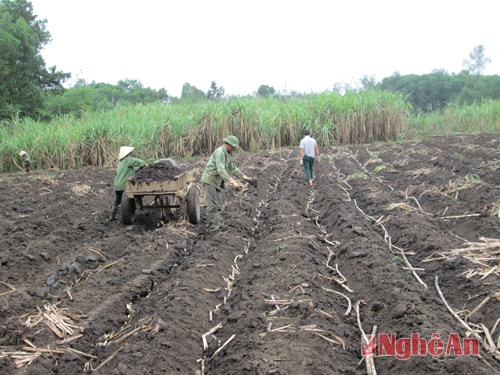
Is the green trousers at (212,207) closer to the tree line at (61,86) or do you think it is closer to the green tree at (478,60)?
the tree line at (61,86)

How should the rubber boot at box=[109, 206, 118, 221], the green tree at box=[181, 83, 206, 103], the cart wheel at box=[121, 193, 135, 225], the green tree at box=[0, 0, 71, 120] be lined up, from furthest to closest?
the green tree at box=[181, 83, 206, 103], the green tree at box=[0, 0, 71, 120], the rubber boot at box=[109, 206, 118, 221], the cart wheel at box=[121, 193, 135, 225]

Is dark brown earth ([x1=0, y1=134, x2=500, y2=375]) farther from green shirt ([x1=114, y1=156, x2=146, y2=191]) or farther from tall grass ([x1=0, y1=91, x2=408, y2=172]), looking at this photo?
tall grass ([x1=0, y1=91, x2=408, y2=172])

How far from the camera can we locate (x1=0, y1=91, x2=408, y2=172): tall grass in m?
15.7

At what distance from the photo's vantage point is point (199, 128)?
61.1 feet

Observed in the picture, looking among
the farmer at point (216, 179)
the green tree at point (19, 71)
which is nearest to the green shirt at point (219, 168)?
the farmer at point (216, 179)

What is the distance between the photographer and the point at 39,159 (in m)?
15.6

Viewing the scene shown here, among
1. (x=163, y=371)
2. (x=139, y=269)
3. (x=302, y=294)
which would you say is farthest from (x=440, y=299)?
(x=139, y=269)

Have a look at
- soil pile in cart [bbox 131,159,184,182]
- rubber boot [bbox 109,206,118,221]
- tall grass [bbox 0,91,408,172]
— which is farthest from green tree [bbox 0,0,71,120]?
soil pile in cart [bbox 131,159,184,182]

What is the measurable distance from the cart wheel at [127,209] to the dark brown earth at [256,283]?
9.0 inches

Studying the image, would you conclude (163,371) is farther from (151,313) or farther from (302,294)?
(302,294)

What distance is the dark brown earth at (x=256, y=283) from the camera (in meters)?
3.76

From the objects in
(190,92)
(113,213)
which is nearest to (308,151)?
(113,213)

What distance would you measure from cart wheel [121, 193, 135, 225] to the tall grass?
27.2 ft

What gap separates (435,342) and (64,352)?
307 centimetres
